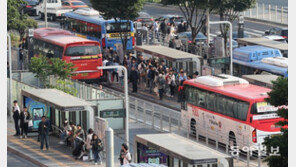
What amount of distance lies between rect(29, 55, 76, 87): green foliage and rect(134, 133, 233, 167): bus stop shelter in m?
15.1

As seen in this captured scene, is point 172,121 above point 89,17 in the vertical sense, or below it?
below

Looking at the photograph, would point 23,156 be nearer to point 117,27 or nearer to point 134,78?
point 134,78

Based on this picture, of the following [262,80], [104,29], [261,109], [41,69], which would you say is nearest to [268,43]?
[104,29]

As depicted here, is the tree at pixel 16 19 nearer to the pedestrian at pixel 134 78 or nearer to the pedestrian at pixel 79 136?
the pedestrian at pixel 134 78

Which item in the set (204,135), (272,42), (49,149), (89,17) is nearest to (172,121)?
(204,135)

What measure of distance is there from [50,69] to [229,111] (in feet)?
43.0

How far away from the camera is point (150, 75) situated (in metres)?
51.0

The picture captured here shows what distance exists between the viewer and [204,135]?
4097 cm

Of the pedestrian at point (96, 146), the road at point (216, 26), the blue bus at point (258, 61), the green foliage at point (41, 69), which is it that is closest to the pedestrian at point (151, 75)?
the blue bus at point (258, 61)

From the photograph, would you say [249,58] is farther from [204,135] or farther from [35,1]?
[35,1]

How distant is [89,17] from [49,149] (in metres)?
25.9

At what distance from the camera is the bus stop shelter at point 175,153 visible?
99.5 feet

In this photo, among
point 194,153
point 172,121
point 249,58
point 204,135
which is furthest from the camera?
point 249,58

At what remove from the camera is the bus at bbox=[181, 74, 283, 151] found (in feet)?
123
